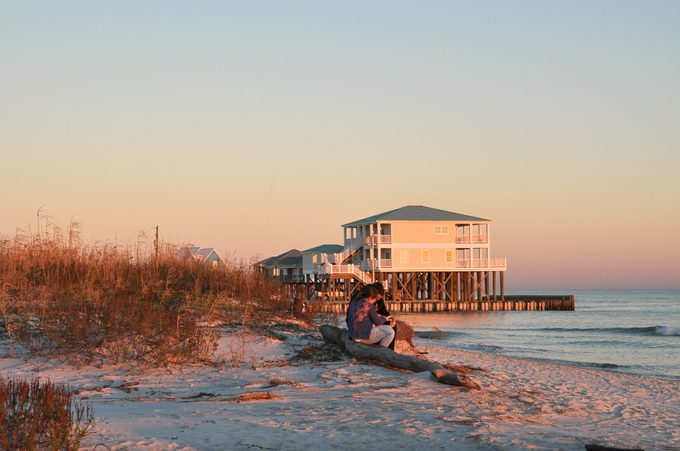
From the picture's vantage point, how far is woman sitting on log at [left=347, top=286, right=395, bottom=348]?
12.4 metres

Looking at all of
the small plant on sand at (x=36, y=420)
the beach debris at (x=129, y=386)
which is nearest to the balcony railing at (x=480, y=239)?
the beach debris at (x=129, y=386)

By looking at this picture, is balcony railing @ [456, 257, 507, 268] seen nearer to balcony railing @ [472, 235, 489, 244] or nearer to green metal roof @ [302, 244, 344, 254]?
balcony railing @ [472, 235, 489, 244]

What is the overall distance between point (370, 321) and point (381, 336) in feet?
1.10

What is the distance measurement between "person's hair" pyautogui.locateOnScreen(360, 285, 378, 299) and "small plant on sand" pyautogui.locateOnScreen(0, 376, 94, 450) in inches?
255

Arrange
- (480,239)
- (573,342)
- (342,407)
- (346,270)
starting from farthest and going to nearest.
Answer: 1. (480,239)
2. (346,270)
3. (573,342)
4. (342,407)

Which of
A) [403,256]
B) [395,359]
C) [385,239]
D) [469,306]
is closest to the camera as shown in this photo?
[395,359]

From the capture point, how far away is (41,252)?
1773 centimetres

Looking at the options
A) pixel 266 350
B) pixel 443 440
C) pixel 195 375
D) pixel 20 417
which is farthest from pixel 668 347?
pixel 20 417

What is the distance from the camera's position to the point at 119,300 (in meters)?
13.2

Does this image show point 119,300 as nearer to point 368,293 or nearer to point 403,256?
point 368,293

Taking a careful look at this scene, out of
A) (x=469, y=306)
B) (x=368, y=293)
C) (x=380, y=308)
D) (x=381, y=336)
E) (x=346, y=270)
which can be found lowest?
(x=469, y=306)

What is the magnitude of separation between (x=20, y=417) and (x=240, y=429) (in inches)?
76.2

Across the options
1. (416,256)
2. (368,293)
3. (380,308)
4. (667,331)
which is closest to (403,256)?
(416,256)

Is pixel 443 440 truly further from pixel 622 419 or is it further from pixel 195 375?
pixel 195 375
